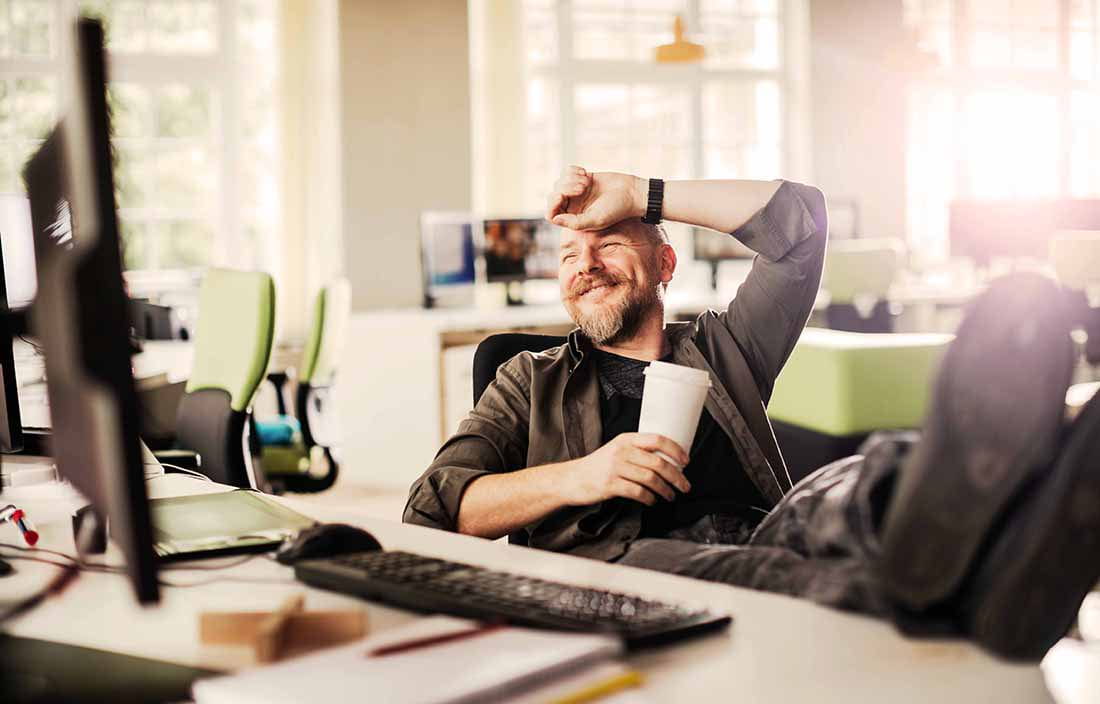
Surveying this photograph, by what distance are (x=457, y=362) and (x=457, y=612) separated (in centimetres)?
418

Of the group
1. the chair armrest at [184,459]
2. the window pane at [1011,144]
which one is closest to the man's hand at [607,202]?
the chair armrest at [184,459]

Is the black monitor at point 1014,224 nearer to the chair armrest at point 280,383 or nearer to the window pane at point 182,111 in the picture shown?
the window pane at point 182,111

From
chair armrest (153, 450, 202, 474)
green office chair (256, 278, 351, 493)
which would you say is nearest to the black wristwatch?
chair armrest (153, 450, 202, 474)

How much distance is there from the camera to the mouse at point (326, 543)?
3.86ft

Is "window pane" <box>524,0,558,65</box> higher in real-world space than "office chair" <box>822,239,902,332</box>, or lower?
higher

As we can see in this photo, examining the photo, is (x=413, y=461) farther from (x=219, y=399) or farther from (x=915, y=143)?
(x=915, y=143)

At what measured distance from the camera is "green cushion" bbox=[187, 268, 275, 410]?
293cm

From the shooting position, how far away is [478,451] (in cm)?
179

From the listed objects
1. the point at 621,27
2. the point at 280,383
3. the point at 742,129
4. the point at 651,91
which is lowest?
the point at 280,383

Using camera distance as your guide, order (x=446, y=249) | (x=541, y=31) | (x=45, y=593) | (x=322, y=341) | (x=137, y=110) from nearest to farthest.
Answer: (x=45, y=593), (x=322, y=341), (x=446, y=249), (x=137, y=110), (x=541, y=31)

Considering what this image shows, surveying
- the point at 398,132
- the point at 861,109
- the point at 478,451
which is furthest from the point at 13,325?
the point at 861,109

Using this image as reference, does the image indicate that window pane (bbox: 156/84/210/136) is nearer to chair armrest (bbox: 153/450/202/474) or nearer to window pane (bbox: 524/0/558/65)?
window pane (bbox: 524/0/558/65)

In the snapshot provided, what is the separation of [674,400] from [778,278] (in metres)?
0.66

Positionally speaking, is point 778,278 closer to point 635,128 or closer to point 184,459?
point 184,459
